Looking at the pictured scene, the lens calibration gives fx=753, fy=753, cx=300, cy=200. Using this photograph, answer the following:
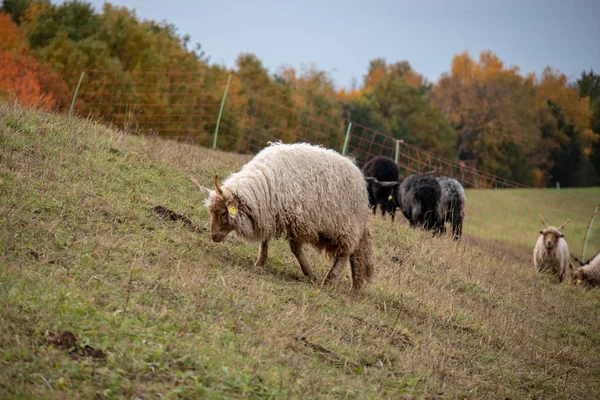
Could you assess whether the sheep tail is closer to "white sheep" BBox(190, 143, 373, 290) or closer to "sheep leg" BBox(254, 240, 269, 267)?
"white sheep" BBox(190, 143, 373, 290)

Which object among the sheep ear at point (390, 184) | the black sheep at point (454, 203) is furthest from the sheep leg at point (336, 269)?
the sheep ear at point (390, 184)

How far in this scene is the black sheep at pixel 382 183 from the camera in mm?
18734

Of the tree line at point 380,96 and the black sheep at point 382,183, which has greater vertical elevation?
the tree line at point 380,96

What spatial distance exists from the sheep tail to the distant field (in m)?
22.6

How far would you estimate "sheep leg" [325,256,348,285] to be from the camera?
9.77m

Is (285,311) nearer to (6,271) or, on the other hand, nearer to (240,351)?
(240,351)

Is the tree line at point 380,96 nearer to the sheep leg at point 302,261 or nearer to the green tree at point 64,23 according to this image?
the green tree at point 64,23

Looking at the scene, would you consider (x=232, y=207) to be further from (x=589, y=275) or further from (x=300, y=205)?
→ (x=589, y=275)

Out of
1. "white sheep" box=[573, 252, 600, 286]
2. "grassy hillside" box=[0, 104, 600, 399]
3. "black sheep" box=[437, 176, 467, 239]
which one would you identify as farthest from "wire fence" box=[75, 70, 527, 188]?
"grassy hillside" box=[0, 104, 600, 399]

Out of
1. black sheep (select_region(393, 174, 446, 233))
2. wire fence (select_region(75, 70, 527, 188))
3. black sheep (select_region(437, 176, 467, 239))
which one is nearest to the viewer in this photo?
black sheep (select_region(393, 174, 446, 233))

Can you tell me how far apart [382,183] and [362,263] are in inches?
339

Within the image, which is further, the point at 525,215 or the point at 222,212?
the point at 525,215

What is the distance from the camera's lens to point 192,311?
6.88 m

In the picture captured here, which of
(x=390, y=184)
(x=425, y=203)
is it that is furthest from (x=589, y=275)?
(x=390, y=184)
